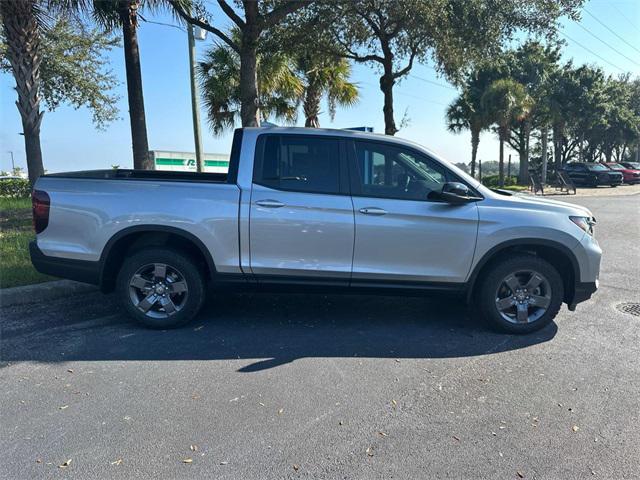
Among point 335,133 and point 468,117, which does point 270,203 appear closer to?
point 335,133

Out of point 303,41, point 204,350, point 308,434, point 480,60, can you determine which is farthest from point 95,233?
point 480,60

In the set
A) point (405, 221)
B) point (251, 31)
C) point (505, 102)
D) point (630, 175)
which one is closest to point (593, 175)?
point (630, 175)

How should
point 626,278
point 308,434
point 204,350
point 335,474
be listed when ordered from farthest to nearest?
point 626,278 < point 204,350 < point 308,434 < point 335,474

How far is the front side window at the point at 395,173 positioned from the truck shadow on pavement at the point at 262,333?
1.35 m

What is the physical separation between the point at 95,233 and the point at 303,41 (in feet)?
26.9

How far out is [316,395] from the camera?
3402 millimetres

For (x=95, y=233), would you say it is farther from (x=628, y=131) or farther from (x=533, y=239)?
(x=628, y=131)

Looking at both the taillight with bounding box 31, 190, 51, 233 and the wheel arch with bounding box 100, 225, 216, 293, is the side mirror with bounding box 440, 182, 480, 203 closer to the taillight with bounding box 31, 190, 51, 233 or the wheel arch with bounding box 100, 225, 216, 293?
the wheel arch with bounding box 100, 225, 216, 293

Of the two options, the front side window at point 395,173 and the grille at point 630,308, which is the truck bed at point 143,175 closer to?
the front side window at point 395,173

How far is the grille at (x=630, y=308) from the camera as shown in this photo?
528 cm

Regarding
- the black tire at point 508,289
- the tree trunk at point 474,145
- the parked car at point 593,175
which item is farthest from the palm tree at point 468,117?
the black tire at point 508,289

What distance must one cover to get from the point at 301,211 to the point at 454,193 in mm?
1402

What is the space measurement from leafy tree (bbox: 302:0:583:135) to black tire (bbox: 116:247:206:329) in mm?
6782

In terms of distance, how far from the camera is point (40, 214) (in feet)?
14.8
